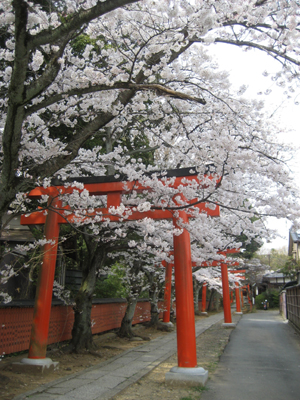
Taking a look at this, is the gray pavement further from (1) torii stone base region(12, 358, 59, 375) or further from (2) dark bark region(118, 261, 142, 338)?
(2) dark bark region(118, 261, 142, 338)

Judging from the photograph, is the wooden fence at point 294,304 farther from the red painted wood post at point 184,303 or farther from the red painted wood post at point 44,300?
the red painted wood post at point 44,300

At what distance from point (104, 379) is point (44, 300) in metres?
2.07

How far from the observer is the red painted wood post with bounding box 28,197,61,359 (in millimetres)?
6949

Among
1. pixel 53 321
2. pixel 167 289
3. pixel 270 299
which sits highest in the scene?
pixel 167 289

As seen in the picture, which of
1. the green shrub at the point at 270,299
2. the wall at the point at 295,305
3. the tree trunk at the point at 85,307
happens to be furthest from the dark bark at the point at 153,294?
the green shrub at the point at 270,299

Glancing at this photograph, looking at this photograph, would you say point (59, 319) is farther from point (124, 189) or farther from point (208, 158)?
point (208, 158)

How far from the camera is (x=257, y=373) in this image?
7.63 meters

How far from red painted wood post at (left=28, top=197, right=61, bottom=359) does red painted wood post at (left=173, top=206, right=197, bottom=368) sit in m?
2.62

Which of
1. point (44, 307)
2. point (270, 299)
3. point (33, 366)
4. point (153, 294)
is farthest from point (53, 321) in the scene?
point (270, 299)

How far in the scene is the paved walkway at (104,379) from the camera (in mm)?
5344

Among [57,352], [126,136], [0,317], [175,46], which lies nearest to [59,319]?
[57,352]

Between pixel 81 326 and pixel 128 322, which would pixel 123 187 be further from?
pixel 128 322

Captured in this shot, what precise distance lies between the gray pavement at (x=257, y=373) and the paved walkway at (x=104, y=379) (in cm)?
157

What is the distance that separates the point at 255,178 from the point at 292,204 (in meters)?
3.49
